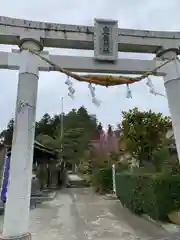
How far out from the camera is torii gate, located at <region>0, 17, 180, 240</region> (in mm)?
4055

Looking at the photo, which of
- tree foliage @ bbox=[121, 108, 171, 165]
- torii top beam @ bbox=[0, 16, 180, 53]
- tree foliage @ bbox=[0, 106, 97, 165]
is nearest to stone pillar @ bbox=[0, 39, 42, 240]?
torii top beam @ bbox=[0, 16, 180, 53]

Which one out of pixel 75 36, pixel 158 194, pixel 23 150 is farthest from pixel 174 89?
pixel 158 194

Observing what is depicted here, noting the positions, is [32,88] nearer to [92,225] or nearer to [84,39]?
[84,39]

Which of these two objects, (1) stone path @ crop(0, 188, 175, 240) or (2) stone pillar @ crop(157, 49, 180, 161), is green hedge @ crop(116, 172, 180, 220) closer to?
(1) stone path @ crop(0, 188, 175, 240)

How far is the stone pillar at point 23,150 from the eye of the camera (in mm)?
3988

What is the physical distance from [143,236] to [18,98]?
12.9ft

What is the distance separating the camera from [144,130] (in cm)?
1047

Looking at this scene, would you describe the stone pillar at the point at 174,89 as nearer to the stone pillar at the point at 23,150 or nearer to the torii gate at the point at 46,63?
the torii gate at the point at 46,63

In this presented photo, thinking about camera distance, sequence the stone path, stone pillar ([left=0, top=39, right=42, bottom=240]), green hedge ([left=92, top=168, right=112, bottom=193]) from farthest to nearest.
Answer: green hedge ([left=92, top=168, right=112, bottom=193]) < the stone path < stone pillar ([left=0, top=39, right=42, bottom=240])

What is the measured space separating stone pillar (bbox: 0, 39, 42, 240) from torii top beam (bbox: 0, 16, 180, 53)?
0.82ft

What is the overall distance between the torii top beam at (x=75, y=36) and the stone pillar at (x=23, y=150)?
25cm

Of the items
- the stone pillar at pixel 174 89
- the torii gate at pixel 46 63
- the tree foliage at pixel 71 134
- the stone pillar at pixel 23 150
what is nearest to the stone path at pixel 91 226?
the stone pillar at pixel 23 150

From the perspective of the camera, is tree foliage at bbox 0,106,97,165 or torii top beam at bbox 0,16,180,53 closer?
torii top beam at bbox 0,16,180,53

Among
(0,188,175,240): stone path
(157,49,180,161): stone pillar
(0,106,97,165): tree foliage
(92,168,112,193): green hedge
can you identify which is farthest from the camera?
(0,106,97,165): tree foliage
